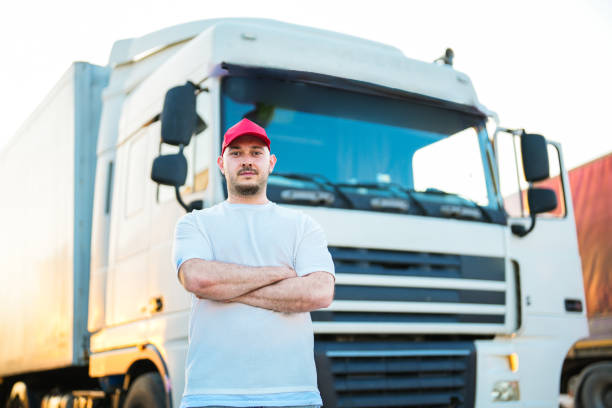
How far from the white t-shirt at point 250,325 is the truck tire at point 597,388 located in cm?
619

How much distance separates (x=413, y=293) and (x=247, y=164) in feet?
6.21

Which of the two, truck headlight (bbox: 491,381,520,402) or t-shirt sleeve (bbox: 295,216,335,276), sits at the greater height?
t-shirt sleeve (bbox: 295,216,335,276)

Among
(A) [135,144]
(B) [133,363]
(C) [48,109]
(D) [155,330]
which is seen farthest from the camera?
(C) [48,109]

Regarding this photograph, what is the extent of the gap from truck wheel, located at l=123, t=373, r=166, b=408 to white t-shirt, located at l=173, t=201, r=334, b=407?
5.97ft

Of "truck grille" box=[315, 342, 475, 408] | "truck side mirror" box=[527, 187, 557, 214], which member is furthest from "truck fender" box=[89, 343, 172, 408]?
"truck side mirror" box=[527, 187, 557, 214]

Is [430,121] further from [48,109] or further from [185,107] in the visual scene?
[48,109]

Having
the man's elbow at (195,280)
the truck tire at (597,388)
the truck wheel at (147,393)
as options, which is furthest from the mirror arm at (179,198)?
the truck tire at (597,388)

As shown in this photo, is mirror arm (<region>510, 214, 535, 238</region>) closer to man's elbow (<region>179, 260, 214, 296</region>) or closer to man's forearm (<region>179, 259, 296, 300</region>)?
man's forearm (<region>179, 259, 296, 300</region>)

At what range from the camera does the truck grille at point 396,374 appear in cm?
365

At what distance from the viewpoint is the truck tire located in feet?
24.4

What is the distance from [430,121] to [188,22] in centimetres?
211

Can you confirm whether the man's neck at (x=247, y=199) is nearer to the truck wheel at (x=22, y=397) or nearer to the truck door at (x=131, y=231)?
the truck door at (x=131, y=231)

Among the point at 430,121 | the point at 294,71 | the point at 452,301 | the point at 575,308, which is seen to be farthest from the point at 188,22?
the point at 575,308

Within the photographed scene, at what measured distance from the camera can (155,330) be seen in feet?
13.0
